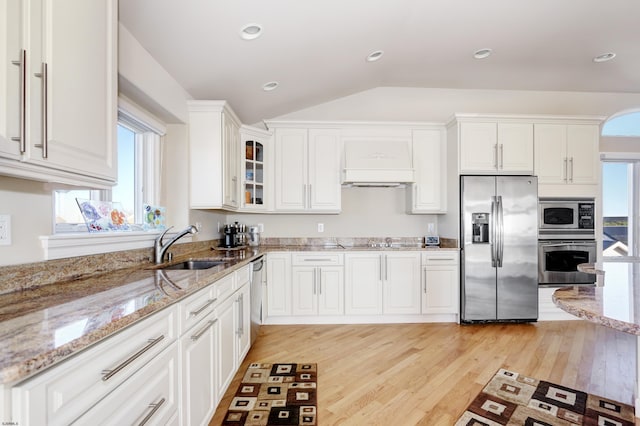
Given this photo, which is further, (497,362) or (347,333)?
(347,333)

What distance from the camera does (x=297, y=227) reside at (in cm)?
414

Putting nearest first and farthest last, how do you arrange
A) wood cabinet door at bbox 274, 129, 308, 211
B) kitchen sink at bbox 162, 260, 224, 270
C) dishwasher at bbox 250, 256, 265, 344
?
kitchen sink at bbox 162, 260, 224, 270
dishwasher at bbox 250, 256, 265, 344
wood cabinet door at bbox 274, 129, 308, 211

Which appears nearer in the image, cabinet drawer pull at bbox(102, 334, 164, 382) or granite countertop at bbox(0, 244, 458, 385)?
granite countertop at bbox(0, 244, 458, 385)

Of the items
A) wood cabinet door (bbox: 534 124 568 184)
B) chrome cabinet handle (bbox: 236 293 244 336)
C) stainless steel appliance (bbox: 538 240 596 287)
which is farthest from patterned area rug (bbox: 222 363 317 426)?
wood cabinet door (bbox: 534 124 568 184)

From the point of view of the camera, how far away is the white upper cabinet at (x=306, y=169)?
12.6 ft

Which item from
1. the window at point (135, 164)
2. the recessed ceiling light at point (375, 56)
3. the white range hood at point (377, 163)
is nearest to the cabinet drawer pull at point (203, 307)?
the window at point (135, 164)

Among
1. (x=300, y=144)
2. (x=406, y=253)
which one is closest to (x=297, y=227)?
(x=300, y=144)

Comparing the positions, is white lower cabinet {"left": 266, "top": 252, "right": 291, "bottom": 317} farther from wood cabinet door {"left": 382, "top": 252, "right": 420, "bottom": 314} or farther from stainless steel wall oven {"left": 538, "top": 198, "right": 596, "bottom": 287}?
stainless steel wall oven {"left": 538, "top": 198, "right": 596, "bottom": 287}

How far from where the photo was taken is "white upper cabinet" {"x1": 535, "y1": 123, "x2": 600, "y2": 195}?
142 inches

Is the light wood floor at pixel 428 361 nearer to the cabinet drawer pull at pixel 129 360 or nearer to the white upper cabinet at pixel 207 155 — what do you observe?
the cabinet drawer pull at pixel 129 360

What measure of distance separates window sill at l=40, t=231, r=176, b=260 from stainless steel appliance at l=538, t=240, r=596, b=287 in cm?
394

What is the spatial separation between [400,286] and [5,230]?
3.24 meters

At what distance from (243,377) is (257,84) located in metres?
2.53

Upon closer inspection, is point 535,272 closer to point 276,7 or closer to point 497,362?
point 497,362
